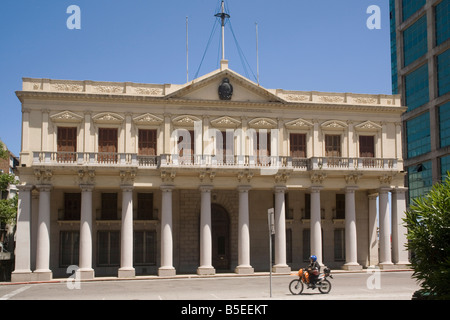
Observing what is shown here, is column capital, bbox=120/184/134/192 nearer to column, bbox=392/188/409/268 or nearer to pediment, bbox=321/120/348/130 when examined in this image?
pediment, bbox=321/120/348/130

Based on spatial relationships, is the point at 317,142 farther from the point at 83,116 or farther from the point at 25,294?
the point at 25,294

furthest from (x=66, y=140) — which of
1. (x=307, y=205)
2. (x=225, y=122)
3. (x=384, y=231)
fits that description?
(x=384, y=231)

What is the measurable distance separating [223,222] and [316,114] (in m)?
10.4

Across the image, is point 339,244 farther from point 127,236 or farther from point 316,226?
point 127,236

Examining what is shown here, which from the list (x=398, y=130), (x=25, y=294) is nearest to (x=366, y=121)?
(x=398, y=130)

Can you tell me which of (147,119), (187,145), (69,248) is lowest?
(69,248)

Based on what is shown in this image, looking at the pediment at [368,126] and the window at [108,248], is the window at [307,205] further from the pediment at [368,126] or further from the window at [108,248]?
the window at [108,248]

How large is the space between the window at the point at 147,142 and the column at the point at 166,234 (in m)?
2.86

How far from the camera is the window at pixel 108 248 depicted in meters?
40.3

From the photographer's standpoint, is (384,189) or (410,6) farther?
(410,6)

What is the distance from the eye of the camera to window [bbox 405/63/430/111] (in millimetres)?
60969

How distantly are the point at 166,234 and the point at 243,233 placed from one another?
203 inches

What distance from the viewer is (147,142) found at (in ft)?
130

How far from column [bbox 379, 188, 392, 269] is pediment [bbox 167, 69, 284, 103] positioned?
10.0 meters
